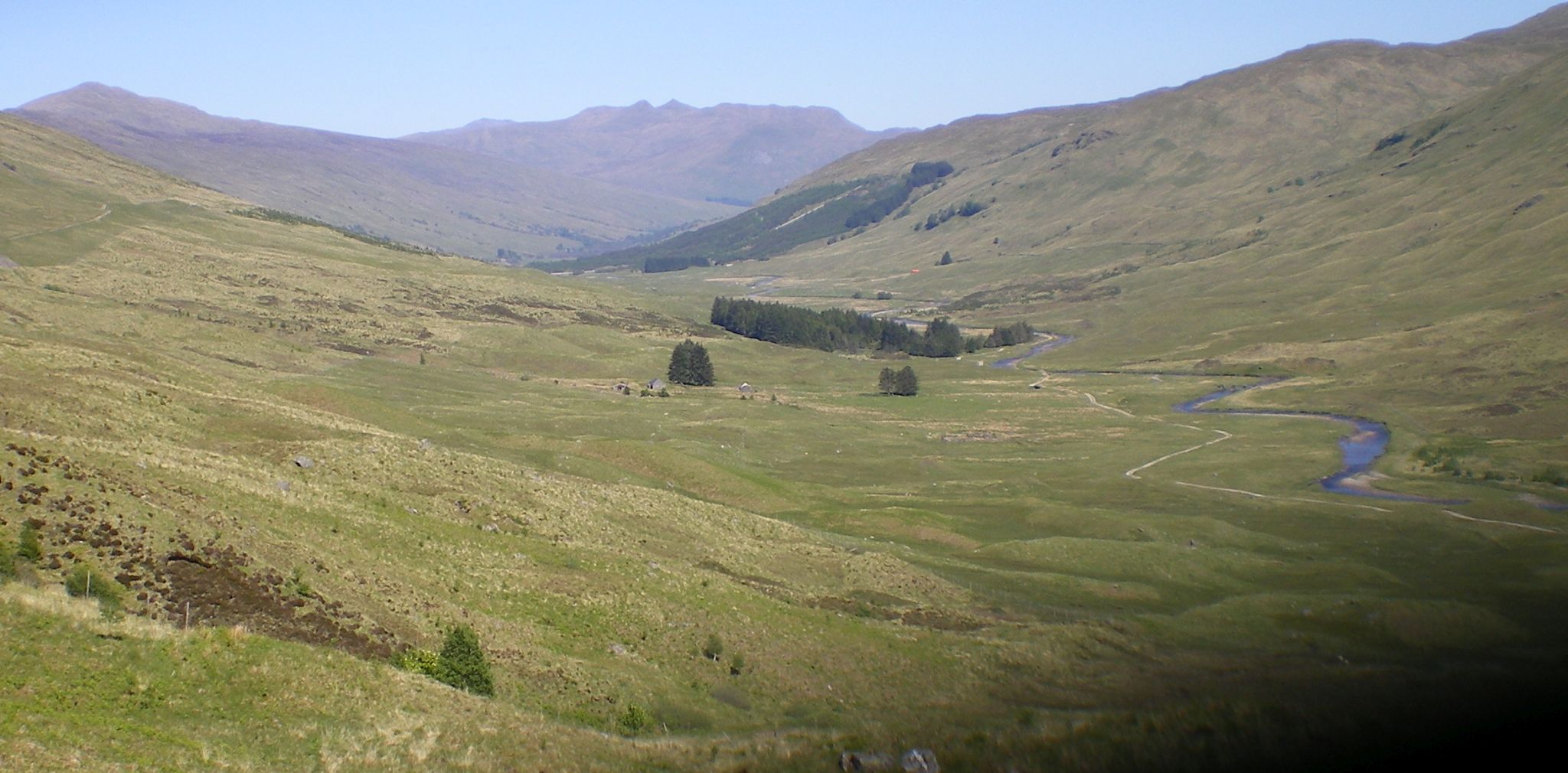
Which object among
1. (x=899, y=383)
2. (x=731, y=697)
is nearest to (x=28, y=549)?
(x=731, y=697)

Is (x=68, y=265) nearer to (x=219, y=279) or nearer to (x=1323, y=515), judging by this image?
(x=219, y=279)

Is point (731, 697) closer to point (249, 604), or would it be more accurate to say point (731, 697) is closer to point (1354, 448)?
point (249, 604)

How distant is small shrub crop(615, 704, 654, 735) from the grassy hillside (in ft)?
0.37

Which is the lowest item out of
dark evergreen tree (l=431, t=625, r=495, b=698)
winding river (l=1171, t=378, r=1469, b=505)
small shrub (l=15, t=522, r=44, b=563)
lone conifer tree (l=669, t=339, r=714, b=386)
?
winding river (l=1171, t=378, r=1469, b=505)

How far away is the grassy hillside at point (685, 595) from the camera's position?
23828 mm

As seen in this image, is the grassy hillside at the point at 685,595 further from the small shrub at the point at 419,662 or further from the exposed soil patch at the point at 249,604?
the small shrub at the point at 419,662

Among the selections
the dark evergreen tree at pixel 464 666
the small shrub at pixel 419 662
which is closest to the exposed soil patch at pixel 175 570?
the small shrub at pixel 419 662

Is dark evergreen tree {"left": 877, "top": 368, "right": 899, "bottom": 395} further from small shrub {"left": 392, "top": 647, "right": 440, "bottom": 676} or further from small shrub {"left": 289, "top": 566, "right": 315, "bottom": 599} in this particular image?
small shrub {"left": 392, "top": 647, "right": 440, "bottom": 676}

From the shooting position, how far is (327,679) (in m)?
24.6

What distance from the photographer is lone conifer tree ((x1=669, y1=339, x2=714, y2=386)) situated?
15600cm

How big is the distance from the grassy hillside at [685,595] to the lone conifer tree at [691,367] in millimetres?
53144

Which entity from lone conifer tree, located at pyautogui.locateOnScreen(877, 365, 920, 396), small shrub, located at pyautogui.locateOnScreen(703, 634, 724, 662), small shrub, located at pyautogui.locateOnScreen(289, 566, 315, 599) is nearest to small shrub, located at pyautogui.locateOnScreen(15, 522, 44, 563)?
small shrub, located at pyautogui.locateOnScreen(289, 566, 315, 599)

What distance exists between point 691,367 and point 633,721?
128226 mm

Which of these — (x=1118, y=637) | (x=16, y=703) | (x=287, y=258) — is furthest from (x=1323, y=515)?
(x=287, y=258)
